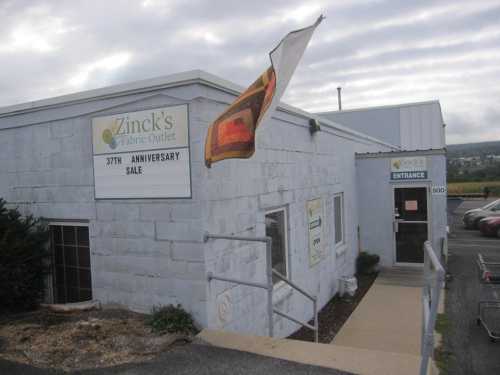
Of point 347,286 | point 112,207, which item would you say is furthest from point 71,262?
point 347,286

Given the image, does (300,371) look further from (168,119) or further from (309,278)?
(309,278)

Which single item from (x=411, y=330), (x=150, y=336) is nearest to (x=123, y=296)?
(x=150, y=336)

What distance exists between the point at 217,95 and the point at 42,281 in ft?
12.1

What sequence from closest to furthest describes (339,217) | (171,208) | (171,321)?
(171,321)
(171,208)
(339,217)

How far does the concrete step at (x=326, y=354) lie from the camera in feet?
13.0

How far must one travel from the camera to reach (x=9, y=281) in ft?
18.6

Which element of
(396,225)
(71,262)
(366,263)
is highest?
(71,262)

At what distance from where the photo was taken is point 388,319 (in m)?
8.62

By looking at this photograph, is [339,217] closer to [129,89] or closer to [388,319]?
[388,319]

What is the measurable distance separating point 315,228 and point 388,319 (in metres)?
2.20

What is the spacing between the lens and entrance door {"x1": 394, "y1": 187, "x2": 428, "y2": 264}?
12195mm

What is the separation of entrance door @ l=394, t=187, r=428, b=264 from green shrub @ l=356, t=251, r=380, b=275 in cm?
77

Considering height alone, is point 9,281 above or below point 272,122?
below

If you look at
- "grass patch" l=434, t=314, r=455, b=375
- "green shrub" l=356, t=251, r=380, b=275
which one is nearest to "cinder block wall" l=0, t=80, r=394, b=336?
"grass patch" l=434, t=314, r=455, b=375
